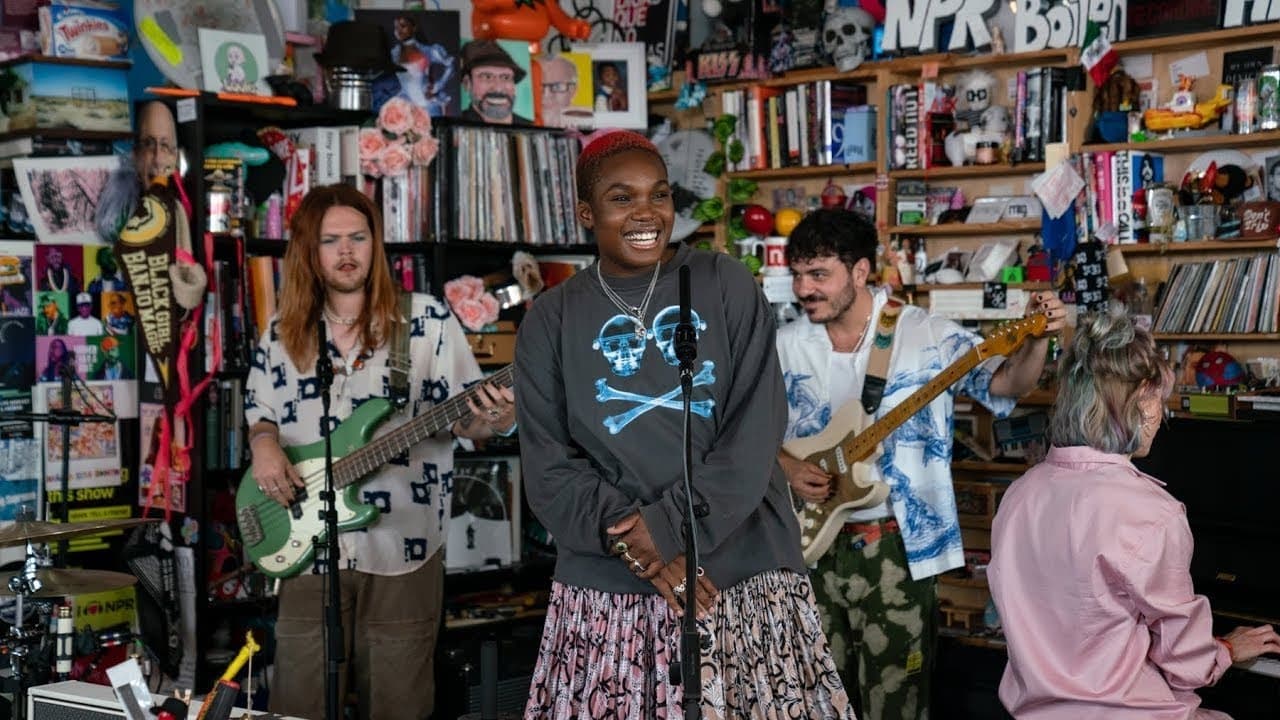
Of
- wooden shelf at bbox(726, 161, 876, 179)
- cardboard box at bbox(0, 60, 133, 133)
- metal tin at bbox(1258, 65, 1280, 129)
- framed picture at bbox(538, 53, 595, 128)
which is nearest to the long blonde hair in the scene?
cardboard box at bbox(0, 60, 133, 133)

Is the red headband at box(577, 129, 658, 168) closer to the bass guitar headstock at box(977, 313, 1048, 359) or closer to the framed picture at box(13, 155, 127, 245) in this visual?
the bass guitar headstock at box(977, 313, 1048, 359)

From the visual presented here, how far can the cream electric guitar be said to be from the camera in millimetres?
3391

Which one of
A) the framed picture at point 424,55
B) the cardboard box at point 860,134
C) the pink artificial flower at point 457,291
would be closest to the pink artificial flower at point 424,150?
the framed picture at point 424,55

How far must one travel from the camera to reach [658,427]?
2.31m

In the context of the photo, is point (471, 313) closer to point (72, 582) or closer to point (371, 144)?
point (371, 144)

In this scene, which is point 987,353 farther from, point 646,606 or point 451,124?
point 451,124

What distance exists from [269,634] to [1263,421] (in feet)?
9.82

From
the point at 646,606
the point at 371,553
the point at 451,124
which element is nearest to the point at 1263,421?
the point at 646,606

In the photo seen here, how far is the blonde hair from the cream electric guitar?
2.17 feet

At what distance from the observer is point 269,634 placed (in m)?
4.57

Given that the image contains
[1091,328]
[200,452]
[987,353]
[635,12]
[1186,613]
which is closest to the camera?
[1186,613]

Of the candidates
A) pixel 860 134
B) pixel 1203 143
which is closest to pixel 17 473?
pixel 860 134

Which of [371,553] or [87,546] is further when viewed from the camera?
[87,546]

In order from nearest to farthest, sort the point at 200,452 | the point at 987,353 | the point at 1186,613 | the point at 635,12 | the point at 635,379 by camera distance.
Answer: the point at 635,379 → the point at 1186,613 → the point at 987,353 → the point at 200,452 → the point at 635,12
